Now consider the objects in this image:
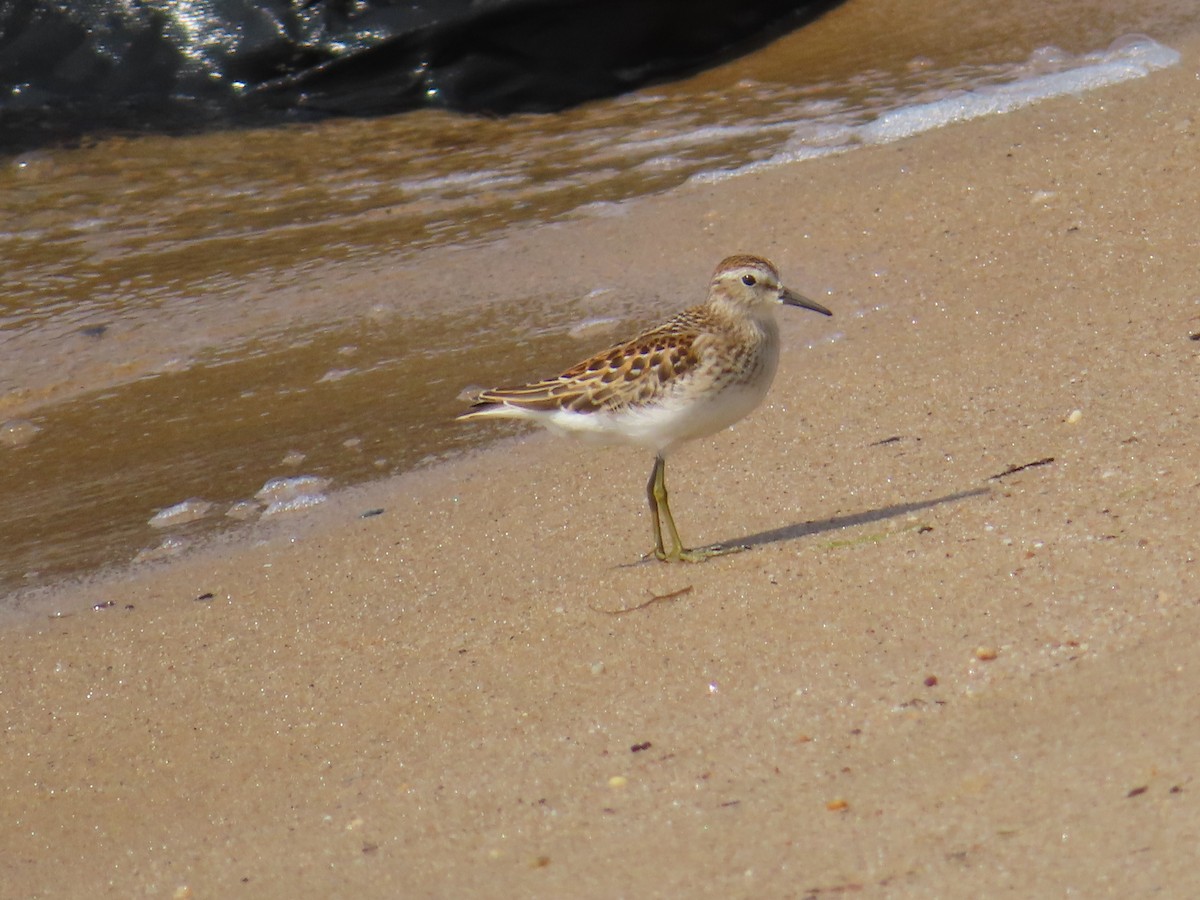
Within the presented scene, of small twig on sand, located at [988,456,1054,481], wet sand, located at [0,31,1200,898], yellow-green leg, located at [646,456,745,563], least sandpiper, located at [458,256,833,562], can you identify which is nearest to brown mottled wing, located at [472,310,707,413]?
least sandpiper, located at [458,256,833,562]

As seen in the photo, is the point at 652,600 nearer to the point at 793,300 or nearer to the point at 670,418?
the point at 670,418

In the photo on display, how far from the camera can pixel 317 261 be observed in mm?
7844

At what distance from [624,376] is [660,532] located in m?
0.48

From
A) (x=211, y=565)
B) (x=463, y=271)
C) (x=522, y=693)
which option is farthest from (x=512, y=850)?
(x=463, y=271)

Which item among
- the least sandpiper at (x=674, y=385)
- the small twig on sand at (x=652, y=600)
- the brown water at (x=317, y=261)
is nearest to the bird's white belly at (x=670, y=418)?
the least sandpiper at (x=674, y=385)

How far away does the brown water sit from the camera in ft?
19.8

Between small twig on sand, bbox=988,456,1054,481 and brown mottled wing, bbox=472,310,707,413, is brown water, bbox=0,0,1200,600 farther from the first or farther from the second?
small twig on sand, bbox=988,456,1054,481

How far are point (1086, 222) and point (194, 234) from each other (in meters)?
4.88

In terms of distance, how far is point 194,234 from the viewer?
8656 mm

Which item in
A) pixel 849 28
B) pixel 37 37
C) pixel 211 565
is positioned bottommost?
pixel 211 565

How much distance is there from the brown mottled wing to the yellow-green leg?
27 cm

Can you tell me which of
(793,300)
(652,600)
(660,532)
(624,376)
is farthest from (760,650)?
(793,300)

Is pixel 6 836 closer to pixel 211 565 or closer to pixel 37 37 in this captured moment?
pixel 211 565

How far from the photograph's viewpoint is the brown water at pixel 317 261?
19.8 feet
